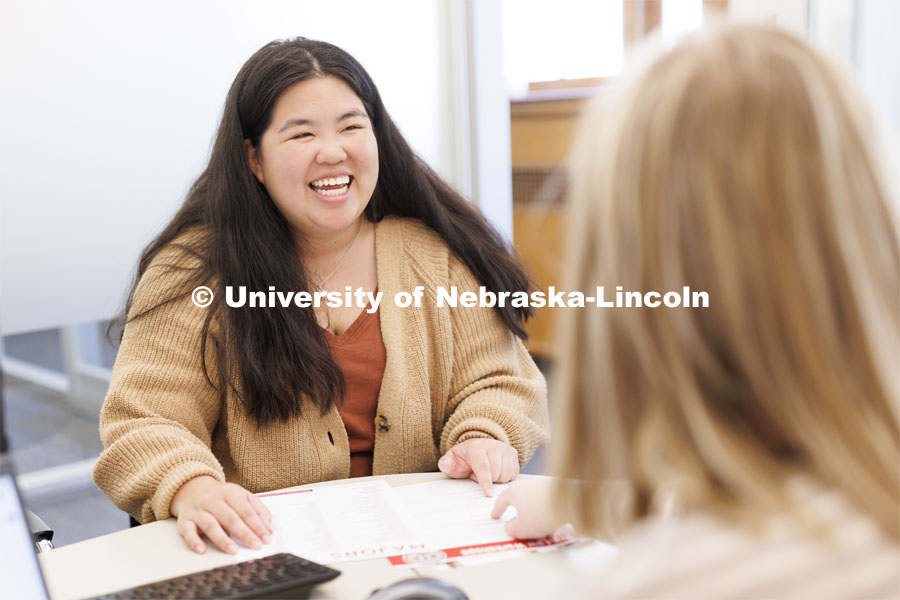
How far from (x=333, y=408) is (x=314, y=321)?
18 centimetres

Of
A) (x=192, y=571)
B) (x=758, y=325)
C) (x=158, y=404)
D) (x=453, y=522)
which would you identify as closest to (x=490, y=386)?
(x=453, y=522)

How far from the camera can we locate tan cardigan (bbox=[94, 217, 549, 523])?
1388mm

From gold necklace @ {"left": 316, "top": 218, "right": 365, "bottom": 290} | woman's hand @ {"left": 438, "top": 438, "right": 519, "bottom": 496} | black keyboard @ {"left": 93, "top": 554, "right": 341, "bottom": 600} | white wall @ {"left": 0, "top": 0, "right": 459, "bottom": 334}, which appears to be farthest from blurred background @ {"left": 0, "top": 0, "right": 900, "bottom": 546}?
black keyboard @ {"left": 93, "top": 554, "right": 341, "bottom": 600}

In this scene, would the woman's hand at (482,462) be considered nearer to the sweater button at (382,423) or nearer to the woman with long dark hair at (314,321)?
the woman with long dark hair at (314,321)

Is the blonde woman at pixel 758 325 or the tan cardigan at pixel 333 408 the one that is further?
the tan cardigan at pixel 333 408

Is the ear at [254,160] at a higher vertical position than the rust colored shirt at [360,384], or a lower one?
higher

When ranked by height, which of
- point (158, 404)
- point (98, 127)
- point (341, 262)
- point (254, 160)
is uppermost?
point (98, 127)

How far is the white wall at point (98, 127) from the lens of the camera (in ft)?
8.20

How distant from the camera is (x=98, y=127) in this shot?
260 cm

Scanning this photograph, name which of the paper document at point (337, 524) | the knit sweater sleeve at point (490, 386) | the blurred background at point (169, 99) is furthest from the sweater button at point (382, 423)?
the blurred background at point (169, 99)

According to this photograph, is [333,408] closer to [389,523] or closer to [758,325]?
[389,523]

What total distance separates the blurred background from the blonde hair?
4.99 feet

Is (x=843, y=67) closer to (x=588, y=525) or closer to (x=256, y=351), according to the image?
(x=588, y=525)

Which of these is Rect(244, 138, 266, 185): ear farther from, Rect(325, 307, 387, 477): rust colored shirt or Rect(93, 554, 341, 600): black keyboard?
Rect(93, 554, 341, 600): black keyboard
